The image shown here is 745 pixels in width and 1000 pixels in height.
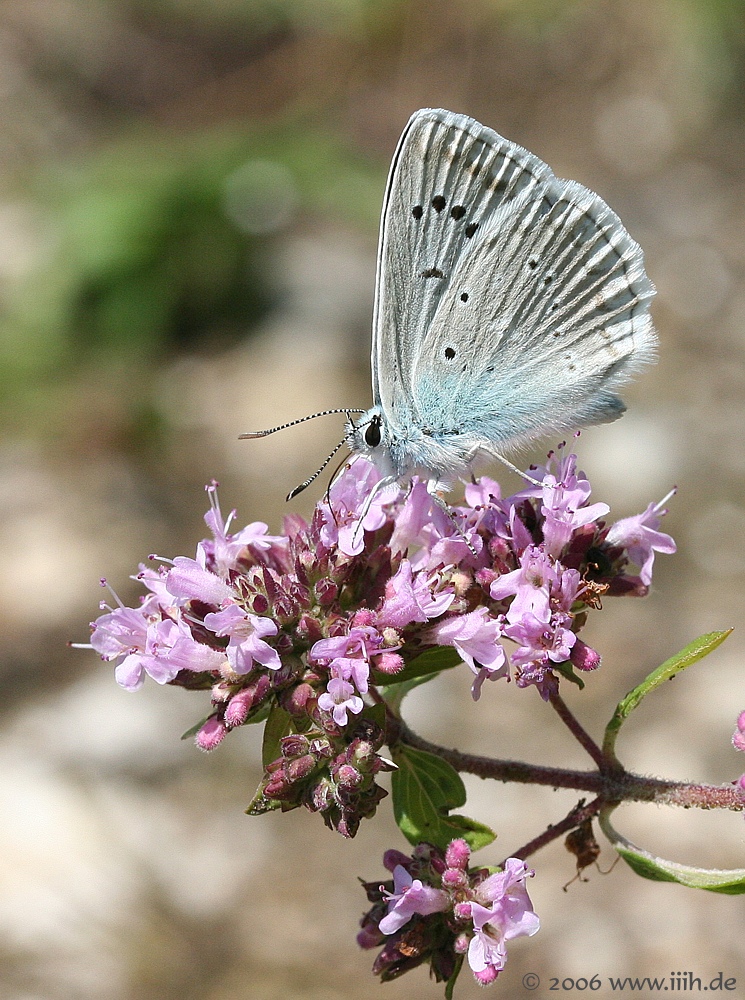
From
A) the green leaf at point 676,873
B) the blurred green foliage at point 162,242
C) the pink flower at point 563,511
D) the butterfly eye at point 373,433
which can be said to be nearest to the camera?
the green leaf at point 676,873

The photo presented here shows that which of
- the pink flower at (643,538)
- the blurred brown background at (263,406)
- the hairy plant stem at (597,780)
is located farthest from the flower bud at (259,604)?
the blurred brown background at (263,406)

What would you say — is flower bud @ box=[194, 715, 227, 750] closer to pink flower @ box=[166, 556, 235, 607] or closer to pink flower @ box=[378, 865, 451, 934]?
pink flower @ box=[166, 556, 235, 607]

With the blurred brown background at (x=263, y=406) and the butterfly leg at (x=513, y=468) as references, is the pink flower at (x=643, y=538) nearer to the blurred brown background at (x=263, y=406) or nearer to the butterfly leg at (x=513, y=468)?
the butterfly leg at (x=513, y=468)

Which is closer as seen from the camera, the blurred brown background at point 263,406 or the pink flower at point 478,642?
the pink flower at point 478,642

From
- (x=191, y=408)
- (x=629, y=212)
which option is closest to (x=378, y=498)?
(x=191, y=408)

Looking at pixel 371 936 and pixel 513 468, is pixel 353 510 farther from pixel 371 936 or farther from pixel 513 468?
pixel 371 936

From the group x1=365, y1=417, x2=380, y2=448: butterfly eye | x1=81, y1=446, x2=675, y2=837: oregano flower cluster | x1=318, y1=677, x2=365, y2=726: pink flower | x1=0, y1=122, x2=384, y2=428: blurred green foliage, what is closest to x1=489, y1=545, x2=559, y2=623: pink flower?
x1=81, y1=446, x2=675, y2=837: oregano flower cluster
